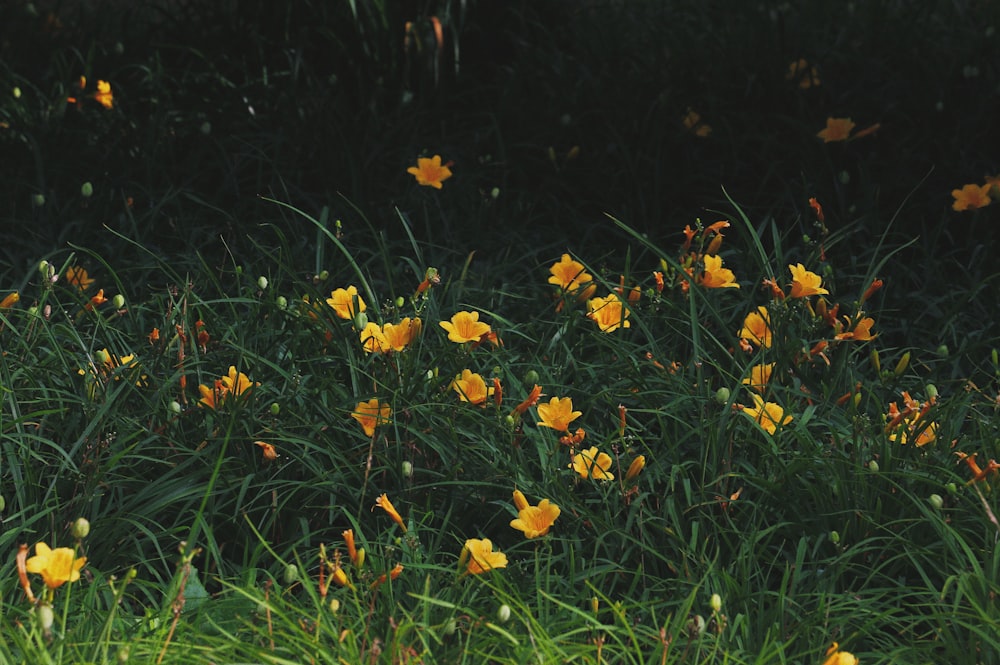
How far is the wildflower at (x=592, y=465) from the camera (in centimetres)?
224

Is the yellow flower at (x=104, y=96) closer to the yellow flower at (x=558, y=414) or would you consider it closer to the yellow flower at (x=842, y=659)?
the yellow flower at (x=558, y=414)

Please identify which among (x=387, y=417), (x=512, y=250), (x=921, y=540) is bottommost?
(x=512, y=250)

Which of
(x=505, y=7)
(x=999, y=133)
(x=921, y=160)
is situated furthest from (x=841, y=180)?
(x=505, y=7)

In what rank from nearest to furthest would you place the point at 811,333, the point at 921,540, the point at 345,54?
the point at 921,540 < the point at 811,333 < the point at 345,54

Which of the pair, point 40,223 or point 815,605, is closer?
point 815,605

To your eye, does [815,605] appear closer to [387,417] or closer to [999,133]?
[387,417]

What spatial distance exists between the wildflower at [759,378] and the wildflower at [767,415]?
12 cm

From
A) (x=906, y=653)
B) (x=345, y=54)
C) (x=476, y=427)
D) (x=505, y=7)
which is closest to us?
(x=906, y=653)

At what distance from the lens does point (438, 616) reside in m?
2.02

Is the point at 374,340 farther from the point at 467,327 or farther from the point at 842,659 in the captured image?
the point at 842,659

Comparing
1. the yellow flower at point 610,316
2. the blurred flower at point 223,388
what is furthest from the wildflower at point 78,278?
the yellow flower at point 610,316

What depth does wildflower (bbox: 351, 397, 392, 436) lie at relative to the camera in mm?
2326

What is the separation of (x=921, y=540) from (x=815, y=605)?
238mm

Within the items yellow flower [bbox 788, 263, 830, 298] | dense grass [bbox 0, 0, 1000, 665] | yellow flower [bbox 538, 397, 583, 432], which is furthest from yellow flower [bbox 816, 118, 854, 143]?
yellow flower [bbox 538, 397, 583, 432]
